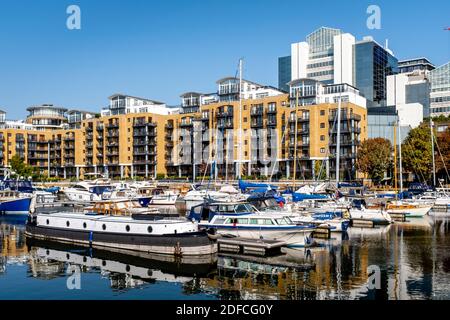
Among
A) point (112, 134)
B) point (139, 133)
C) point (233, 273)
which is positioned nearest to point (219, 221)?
point (233, 273)

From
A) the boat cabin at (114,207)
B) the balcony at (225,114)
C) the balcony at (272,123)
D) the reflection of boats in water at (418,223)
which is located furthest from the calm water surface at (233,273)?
the balcony at (225,114)

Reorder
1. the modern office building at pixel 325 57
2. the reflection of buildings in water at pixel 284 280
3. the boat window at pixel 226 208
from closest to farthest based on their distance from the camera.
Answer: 1. the reflection of buildings in water at pixel 284 280
2. the boat window at pixel 226 208
3. the modern office building at pixel 325 57

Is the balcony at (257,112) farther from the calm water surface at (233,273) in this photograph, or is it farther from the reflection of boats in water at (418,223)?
the calm water surface at (233,273)

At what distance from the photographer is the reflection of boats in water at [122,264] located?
87.6 ft

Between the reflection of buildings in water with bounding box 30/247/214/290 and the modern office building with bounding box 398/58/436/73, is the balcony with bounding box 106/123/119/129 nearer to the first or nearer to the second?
the reflection of buildings in water with bounding box 30/247/214/290

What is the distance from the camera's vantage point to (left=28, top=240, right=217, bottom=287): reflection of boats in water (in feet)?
87.6

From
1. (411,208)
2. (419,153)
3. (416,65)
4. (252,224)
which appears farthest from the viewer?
(416,65)

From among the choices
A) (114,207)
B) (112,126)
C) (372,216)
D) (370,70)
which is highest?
(370,70)

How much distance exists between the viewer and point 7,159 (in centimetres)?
13238

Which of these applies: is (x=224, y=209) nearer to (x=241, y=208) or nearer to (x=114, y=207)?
(x=241, y=208)

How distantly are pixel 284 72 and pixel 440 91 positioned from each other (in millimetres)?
59253

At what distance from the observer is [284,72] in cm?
17862

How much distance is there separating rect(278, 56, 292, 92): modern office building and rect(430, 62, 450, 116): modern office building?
53.1m

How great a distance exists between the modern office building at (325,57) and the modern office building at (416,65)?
3243 cm
